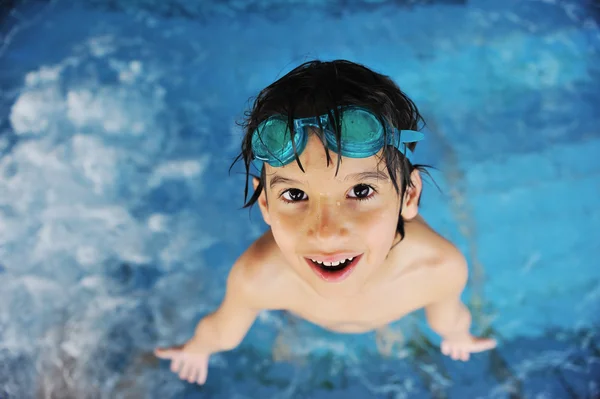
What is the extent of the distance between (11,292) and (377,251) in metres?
2.35

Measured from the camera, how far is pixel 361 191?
71.9 inches

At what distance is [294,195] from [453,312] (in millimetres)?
1182

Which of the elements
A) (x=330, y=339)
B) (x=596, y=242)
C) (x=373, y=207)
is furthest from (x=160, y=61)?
(x=596, y=242)

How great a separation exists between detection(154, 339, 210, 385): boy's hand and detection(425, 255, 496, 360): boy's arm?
1080mm

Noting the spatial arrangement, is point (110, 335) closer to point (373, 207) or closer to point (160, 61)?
point (160, 61)

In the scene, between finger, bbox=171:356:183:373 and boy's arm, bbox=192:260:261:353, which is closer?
boy's arm, bbox=192:260:261:353

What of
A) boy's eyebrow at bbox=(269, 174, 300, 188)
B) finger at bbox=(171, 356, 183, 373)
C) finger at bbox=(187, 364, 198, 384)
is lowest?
finger at bbox=(187, 364, 198, 384)

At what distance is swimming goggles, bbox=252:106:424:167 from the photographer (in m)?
1.73

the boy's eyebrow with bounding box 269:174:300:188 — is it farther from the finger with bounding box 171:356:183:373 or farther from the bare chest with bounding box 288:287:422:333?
the finger with bounding box 171:356:183:373

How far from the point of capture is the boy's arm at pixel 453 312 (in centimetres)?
237

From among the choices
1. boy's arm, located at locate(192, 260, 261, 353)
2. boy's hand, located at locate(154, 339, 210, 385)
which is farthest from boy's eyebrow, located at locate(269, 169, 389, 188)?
boy's hand, located at locate(154, 339, 210, 385)

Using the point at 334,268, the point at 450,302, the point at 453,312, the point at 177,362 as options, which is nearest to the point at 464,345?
the point at 453,312

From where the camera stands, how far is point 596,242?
11.1 feet

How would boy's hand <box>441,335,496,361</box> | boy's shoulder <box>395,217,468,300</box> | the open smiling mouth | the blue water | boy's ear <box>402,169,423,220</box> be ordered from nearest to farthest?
1. the open smiling mouth
2. boy's ear <box>402,169,423,220</box>
3. boy's shoulder <box>395,217,468,300</box>
4. boy's hand <box>441,335,496,361</box>
5. the blue water
